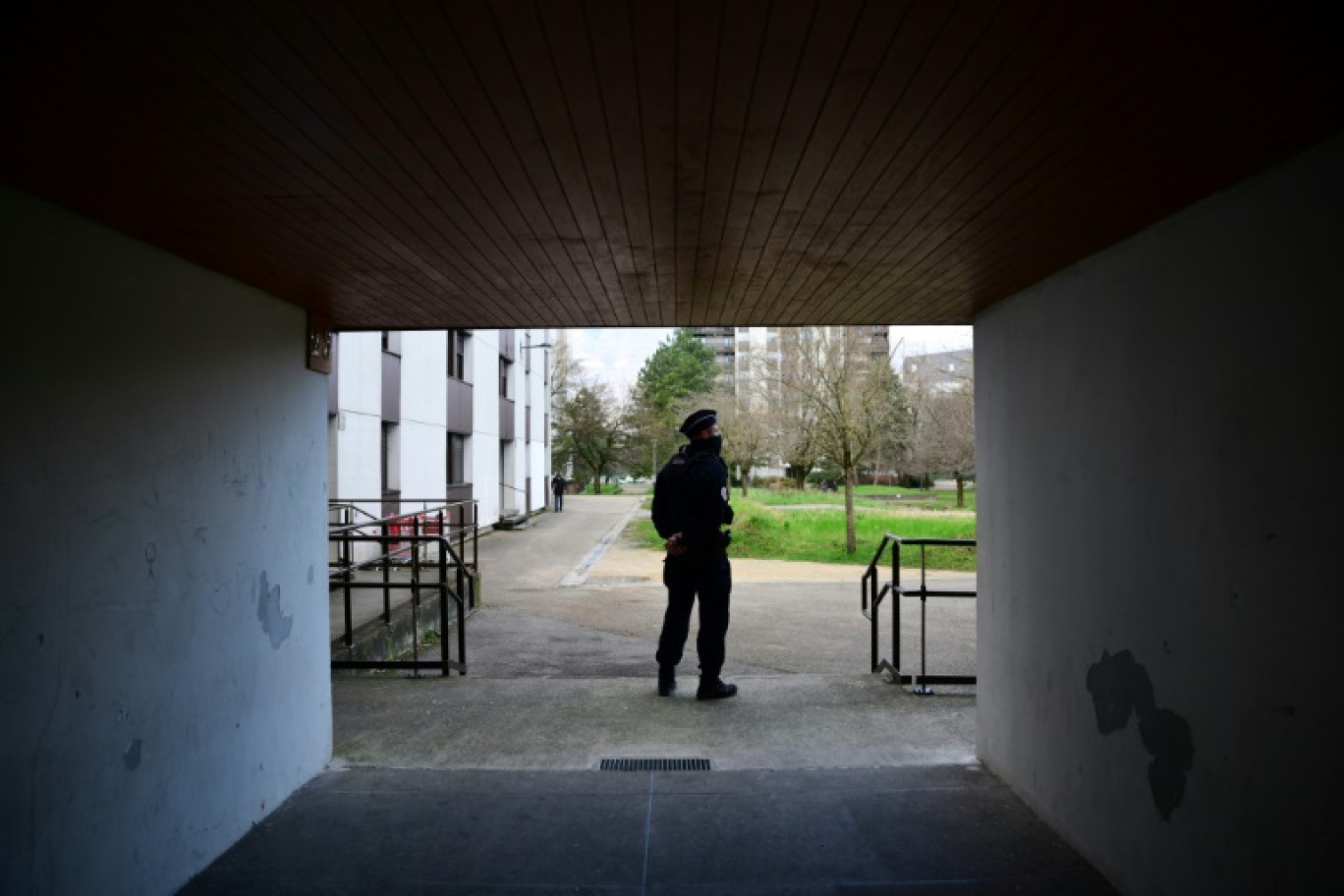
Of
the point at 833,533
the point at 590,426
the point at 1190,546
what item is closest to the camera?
the point at 1190,546

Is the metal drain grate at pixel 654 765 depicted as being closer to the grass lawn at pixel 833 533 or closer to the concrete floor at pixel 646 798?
the concrete floor at pixel 646 798

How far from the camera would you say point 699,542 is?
5.71m

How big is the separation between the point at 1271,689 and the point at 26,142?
383cm

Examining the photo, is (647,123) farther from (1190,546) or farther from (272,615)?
(272,615)

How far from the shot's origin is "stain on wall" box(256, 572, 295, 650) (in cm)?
410

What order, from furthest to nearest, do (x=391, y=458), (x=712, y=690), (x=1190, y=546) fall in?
(x=391, y=458) < (x=712, y=690) < (x=1190, y=546)

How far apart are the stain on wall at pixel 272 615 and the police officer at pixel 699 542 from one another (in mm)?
2380

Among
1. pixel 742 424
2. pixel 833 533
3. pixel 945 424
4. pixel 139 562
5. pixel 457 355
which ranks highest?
pixel 457 355

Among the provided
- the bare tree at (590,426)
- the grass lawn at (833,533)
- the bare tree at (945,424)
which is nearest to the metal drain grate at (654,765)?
the grass lawn at (833,533)

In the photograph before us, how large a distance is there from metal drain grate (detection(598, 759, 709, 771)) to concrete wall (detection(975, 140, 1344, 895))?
64.9 inches

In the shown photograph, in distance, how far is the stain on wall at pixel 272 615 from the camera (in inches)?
161

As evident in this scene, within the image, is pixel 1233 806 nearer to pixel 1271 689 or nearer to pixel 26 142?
pixel 1271 689

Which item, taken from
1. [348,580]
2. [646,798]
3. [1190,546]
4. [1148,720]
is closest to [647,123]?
[1190,546]

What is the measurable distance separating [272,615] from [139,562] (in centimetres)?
111
